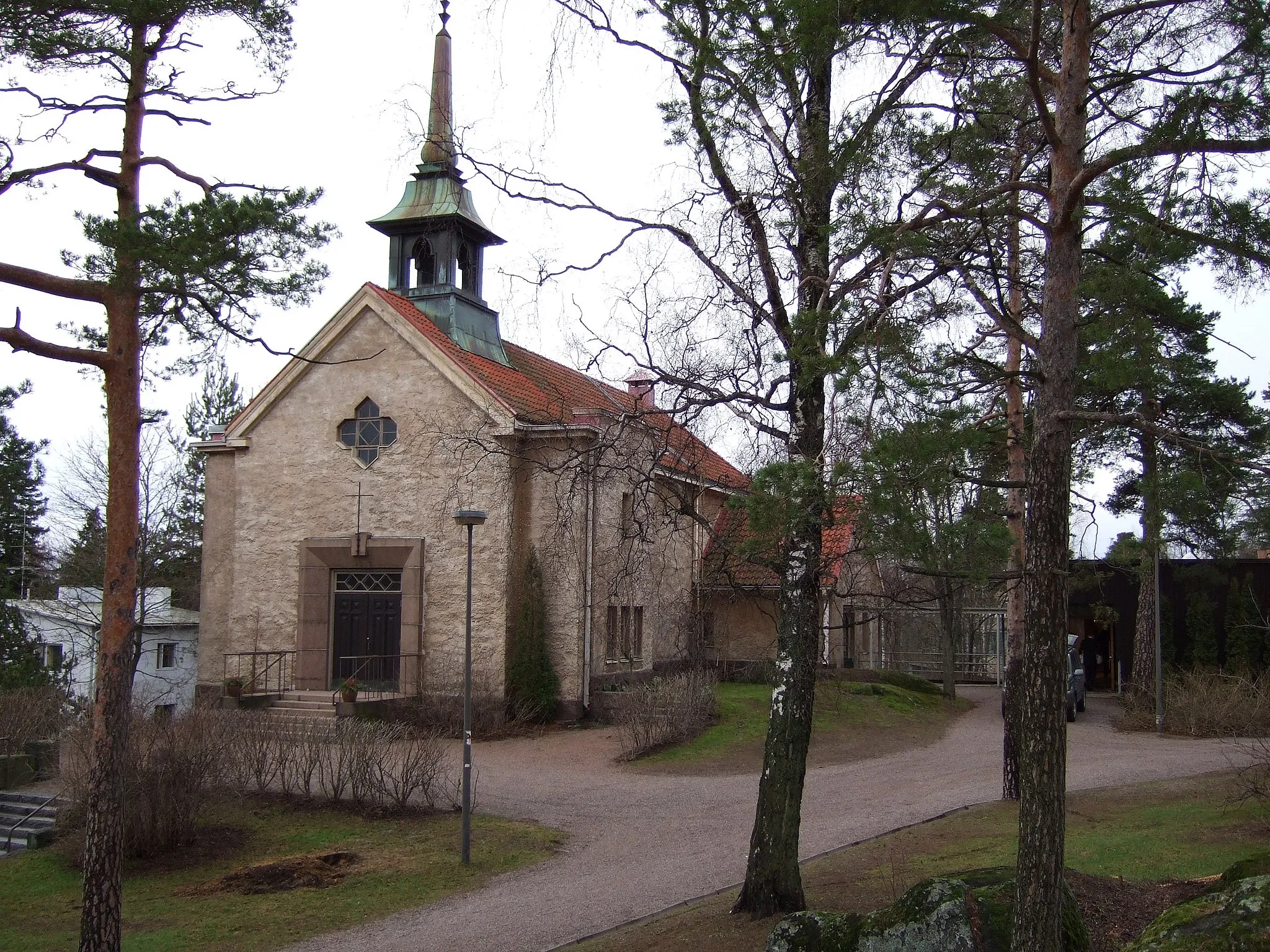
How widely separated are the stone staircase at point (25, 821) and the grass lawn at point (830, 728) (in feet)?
29.0

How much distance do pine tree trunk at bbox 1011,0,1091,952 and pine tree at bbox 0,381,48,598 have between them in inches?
1196

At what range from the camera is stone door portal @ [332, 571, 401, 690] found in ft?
74.1

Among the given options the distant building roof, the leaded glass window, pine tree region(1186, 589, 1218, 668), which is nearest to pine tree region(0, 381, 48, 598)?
the distant building roof

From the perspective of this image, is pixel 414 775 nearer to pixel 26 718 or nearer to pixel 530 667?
pixel 530 667

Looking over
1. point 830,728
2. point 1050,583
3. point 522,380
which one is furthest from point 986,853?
point 522,380

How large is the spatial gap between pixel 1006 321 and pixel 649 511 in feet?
12.9

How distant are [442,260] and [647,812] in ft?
49.5

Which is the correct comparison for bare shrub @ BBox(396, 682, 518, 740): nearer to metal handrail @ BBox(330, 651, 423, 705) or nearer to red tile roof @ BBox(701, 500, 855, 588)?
metal handrail @ BBox(330, 651, 423, 705)

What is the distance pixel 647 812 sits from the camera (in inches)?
580

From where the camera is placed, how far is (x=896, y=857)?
1083 cm

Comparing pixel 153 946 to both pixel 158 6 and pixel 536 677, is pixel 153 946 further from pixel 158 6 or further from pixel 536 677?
pixel 536 677

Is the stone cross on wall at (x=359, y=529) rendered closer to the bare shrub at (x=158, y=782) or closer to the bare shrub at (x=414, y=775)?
the bare shrub at (x=414, y=775)

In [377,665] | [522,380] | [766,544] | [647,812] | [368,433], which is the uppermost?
[522,380]

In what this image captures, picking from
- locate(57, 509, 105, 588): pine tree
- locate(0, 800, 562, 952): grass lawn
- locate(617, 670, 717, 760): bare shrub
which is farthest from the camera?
locate(57, 509, 105, 588): pine tree
